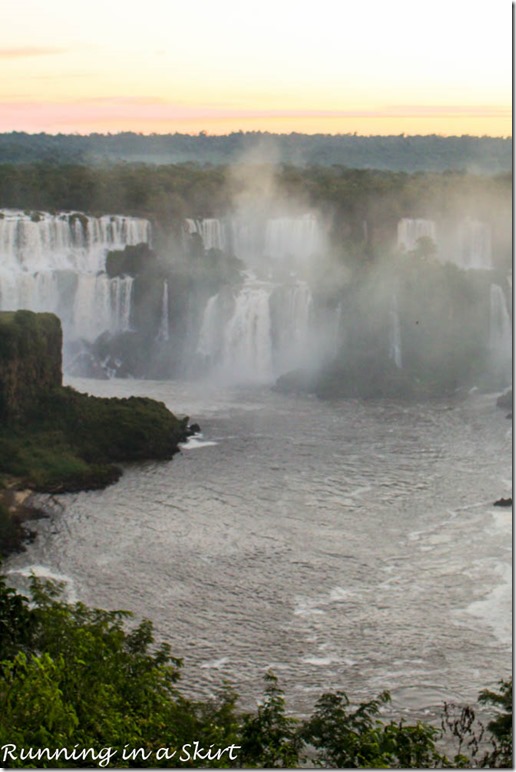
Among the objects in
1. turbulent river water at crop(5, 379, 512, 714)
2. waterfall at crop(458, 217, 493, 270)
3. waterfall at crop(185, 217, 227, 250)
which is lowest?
turbulent river water at crop(5, 379, 512, 714)

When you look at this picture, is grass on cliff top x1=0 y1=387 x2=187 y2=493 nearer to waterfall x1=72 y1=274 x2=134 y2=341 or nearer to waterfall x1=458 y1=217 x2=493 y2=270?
waterfall x1=72 y1=274 x2=134 y2=341

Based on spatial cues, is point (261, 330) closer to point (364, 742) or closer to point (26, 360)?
point (26, 360)

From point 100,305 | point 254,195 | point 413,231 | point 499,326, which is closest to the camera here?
point 499,326

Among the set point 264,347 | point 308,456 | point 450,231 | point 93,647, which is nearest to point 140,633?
point 93,647

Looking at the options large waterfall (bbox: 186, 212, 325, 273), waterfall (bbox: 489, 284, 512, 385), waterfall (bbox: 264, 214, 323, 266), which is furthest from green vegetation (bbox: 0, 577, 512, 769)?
waterfall (bbox: 264, 214, 323, 266)

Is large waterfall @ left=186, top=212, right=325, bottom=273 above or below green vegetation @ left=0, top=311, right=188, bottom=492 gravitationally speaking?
above

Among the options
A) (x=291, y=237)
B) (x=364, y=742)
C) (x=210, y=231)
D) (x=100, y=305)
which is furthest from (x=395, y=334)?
(x=364, y=742)

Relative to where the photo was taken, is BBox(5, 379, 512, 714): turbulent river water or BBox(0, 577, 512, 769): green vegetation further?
BBox(5, 379, 512, 714): turbulent river water

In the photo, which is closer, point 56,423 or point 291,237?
point 56,423
